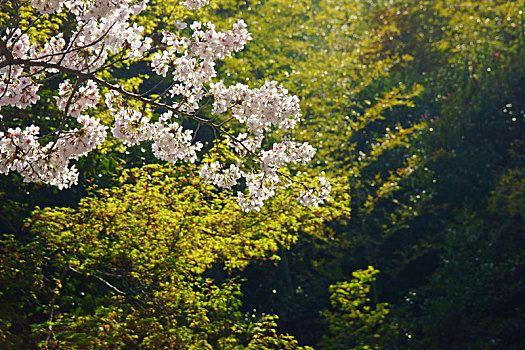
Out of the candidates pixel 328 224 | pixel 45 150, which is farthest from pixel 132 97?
pixel 328 224

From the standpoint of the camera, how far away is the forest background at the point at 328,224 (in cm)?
593

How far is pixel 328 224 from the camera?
34.3 feet

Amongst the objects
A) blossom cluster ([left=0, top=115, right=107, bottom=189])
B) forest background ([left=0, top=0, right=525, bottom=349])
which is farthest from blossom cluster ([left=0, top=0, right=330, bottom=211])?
forest background ([left=0, top=0, right=525, bottom=349])

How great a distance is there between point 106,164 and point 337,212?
290cm

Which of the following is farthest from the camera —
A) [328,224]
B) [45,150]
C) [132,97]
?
[328,224]

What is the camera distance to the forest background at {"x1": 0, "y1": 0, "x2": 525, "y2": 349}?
5926 millimetres

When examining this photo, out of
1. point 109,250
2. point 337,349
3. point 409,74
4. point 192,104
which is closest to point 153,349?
point 109,250

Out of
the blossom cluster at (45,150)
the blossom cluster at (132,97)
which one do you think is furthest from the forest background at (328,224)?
the blossom cluster at (45,150)

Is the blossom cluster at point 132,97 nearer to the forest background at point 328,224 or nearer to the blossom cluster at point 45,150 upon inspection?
the blossom cluster at point 45,150

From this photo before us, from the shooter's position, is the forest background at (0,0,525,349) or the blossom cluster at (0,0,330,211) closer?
the blossom cluster at (0,0,330,211)

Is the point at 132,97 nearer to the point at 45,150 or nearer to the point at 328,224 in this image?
the point at 45,150

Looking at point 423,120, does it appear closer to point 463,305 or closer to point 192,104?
point 463,305

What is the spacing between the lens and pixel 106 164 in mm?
7125

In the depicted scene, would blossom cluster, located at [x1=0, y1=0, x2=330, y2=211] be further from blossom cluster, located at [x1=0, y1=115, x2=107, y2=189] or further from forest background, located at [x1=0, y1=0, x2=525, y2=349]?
forest background, located at [x1=0, y1=0, x2=525, y2=349]
